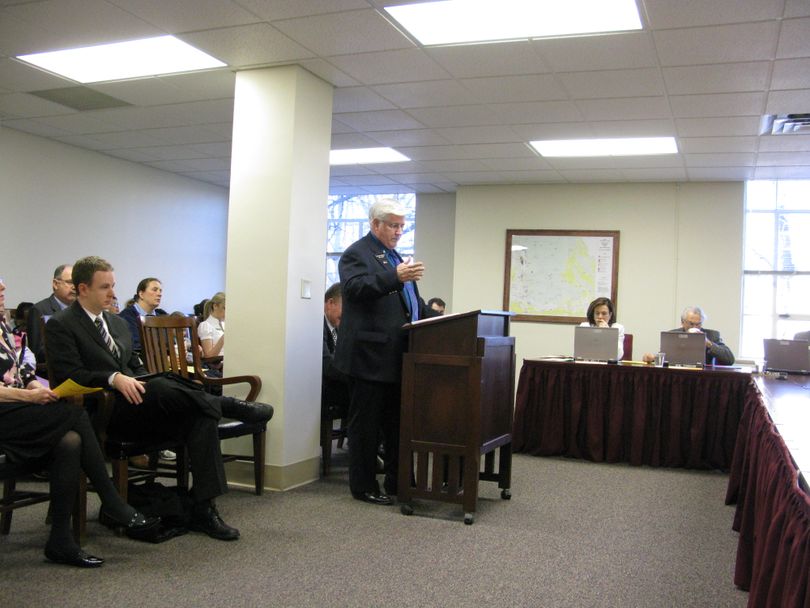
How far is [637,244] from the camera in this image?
25.8 feet

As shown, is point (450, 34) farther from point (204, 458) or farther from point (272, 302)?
point (204, 458)

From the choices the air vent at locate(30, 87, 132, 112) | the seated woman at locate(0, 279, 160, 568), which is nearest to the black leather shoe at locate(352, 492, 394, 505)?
the seated woman at locate(0, 279, 160, 568)

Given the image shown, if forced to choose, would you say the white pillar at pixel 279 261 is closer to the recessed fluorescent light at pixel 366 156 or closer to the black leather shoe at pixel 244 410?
the black leather shoe at pixel 244 410

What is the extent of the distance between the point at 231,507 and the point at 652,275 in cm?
549

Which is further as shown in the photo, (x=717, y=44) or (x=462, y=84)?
(x=462, y=84)

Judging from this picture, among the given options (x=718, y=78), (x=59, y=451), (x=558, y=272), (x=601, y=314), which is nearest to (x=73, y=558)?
(x=59, y=451)

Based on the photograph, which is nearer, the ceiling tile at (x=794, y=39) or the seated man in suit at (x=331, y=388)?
the ceiling tile at (x=794, y=39)

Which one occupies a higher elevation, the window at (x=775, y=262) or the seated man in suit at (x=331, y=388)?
the window at (x=775, y=262)

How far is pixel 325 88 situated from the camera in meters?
4.79

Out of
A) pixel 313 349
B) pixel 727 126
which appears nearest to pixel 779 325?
pixel 727 126

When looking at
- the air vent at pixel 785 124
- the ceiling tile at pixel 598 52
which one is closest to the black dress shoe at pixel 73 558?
the ceiling tile at pixel 598 52

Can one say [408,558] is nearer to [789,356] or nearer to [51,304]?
[51,304]

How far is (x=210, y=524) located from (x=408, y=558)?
2.89ft

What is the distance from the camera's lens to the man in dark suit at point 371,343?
389cm
